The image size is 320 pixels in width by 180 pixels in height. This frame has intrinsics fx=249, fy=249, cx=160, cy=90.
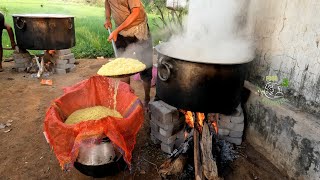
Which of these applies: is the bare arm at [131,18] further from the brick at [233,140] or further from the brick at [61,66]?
the brick at [61,66]

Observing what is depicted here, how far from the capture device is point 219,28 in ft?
11.4

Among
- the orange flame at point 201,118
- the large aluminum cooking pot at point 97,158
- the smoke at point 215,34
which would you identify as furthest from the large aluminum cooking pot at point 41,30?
the orange flame at point 201,118

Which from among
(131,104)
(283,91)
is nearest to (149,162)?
(131,104)

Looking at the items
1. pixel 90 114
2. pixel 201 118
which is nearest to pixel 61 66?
pixel 90 114

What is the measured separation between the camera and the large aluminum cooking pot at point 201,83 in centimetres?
245

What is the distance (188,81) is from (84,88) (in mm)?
1620

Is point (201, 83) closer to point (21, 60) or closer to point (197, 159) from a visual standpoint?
point (197, 159)

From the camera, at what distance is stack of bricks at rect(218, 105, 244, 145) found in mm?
3492

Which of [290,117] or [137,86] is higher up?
[290,117]

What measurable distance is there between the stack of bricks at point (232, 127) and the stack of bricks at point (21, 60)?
18.5ft

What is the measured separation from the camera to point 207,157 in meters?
2.83

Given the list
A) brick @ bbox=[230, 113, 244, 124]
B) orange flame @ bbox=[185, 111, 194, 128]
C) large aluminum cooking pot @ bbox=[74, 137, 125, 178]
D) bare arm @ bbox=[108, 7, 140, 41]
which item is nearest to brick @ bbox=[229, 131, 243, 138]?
brick @ bbox=[230, 113, 244, 124]

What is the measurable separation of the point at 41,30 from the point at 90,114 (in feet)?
12.4

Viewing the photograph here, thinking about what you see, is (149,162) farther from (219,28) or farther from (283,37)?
(283,37)
